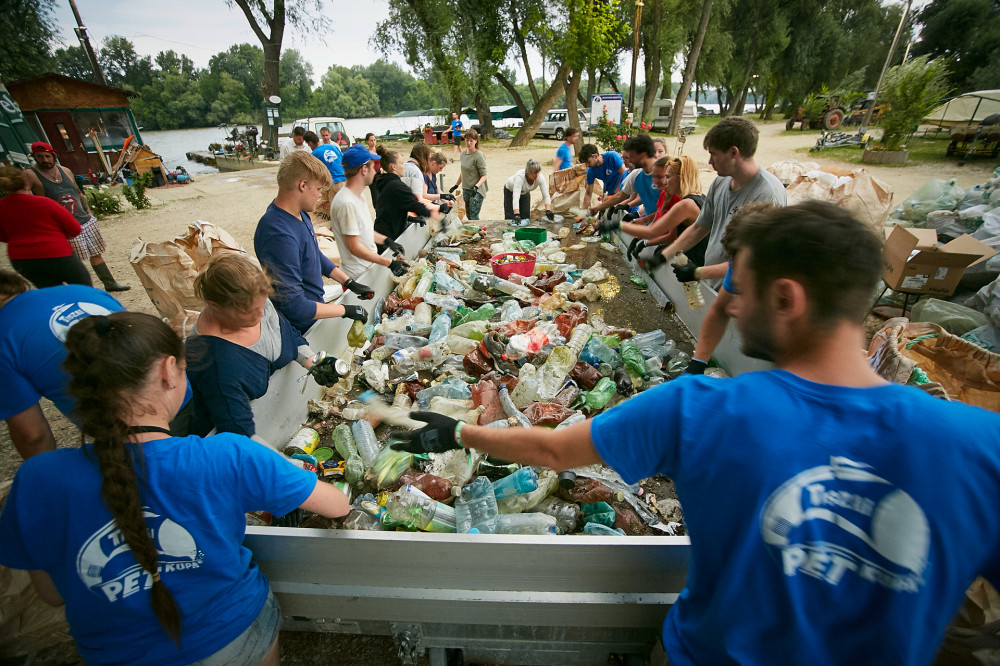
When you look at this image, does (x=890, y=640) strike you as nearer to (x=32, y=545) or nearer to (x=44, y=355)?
(x=32, y=545)

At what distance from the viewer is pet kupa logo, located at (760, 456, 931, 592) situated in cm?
79

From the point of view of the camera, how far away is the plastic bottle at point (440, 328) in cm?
372

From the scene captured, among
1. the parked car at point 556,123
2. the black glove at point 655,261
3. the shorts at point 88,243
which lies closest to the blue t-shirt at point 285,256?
the black glove at point 655,261

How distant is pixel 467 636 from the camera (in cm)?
175

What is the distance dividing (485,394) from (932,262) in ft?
15.7

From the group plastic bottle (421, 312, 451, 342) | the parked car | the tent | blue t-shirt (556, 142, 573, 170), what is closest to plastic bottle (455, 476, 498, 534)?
plastic bottle (421, 312, 451, 342)

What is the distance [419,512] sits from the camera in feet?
7.04

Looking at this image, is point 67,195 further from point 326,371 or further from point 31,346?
point 326,371

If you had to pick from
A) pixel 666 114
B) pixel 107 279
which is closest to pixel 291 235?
pixel 107 279

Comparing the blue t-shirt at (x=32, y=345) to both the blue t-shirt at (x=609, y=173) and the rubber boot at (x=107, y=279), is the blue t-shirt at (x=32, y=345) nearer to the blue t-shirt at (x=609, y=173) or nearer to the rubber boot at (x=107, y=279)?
the rubber boot at (x=107, y=279)

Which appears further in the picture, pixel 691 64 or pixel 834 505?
pixel 691 64

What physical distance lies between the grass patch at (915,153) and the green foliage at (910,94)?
37.1 inches

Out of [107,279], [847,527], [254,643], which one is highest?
[847,527]

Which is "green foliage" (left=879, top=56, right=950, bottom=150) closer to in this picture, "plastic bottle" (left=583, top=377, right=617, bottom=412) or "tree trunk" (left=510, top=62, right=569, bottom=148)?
"tree trunk" (left=510, top=62, right=569, bottom=148)
